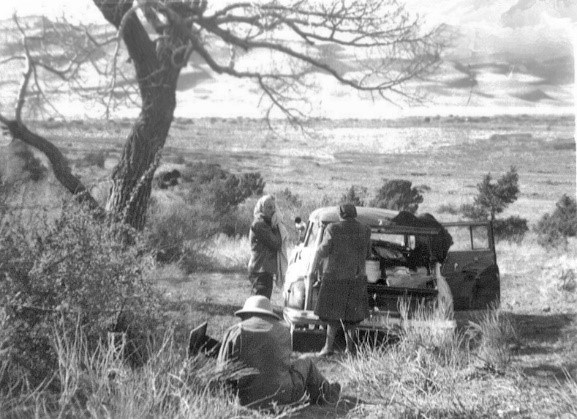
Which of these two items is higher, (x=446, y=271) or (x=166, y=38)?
(x=166, y=38)

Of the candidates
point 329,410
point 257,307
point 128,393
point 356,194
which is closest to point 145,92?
point 257,307

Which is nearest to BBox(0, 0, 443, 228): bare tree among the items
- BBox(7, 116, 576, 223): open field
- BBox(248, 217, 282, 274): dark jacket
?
BBox(248, 217, 282, 274): dark jacket

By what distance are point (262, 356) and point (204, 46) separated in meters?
6.29

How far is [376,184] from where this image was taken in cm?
1795

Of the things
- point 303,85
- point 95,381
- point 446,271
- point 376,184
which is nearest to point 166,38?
point 303,85

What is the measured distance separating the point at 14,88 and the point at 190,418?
26.2 ft

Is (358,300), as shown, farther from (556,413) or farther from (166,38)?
(166,38)

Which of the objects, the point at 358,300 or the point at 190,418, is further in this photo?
the point at 358,300

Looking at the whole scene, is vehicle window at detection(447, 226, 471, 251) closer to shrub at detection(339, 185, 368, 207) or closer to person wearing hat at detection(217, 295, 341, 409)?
shrub at detection(339, 185, 368, 207)

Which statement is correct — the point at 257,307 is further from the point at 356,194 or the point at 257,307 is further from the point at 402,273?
the point at 356,194

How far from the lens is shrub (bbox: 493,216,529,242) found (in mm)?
16172

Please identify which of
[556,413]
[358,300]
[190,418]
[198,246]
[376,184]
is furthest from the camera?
[376,184]

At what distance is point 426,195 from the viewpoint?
1762cm

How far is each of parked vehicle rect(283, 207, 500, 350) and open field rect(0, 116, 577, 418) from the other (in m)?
0.41
